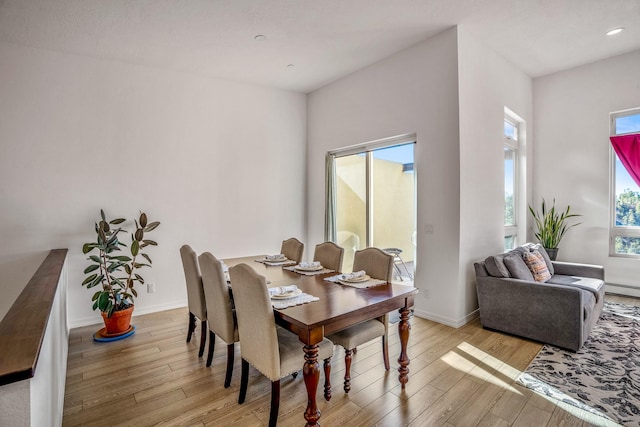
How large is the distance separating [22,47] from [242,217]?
3104 millimetres

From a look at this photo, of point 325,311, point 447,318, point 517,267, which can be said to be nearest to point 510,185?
point 517,267

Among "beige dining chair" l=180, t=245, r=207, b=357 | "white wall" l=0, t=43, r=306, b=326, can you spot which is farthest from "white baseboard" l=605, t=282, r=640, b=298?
"beige dining chair" l=180, t=245, r=207, b=357

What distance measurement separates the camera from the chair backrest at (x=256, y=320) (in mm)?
1847

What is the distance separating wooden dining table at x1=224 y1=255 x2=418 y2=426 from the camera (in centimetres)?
178

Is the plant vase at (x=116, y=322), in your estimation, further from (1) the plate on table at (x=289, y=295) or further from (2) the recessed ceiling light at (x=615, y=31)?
(2) the recessed ceiling light at (x=615, y=31)

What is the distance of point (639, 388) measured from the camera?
2.30 metres

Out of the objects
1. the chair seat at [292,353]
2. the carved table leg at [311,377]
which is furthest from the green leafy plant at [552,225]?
the carved table leg at [311,377]

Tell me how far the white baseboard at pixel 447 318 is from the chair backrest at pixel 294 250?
157cm

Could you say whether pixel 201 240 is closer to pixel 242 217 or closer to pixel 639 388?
pixel 242 217

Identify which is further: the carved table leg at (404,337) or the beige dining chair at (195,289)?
the beige dining chair at (195,289)

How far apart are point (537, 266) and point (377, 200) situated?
2130mm

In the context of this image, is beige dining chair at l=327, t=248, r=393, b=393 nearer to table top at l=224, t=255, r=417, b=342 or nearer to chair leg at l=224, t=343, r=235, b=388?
table top at l=224, t=255, r=417, b=342

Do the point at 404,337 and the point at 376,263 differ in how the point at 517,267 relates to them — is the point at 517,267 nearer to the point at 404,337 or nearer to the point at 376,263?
the point at 376,263

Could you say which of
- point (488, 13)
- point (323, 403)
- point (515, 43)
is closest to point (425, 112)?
point (488, 13)
